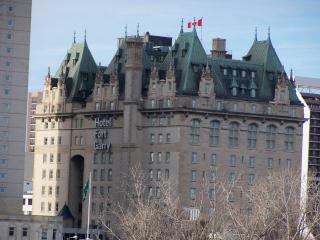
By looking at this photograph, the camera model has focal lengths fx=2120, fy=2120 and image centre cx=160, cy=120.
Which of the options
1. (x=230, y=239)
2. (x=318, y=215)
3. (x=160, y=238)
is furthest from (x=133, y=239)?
(x=318, y=215)

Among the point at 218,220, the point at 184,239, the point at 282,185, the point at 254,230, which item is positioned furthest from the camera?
the point at 282,185

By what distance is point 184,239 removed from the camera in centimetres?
16925

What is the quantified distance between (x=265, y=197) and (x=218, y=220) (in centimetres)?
1183

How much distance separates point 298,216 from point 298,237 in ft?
32.3

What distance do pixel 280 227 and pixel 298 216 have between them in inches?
546

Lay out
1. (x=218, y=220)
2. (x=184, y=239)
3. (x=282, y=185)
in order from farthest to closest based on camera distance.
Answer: (x=282, y=185), (x=218, y=220), (x=184, y=239)

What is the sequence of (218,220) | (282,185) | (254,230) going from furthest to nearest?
(282,185) → (218,220) → (254,230)

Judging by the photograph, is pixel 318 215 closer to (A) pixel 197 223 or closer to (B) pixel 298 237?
(B) pixel 298 237

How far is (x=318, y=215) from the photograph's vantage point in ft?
552

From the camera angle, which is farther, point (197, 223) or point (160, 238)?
point (160, 238)

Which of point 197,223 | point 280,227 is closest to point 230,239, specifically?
point 197,223

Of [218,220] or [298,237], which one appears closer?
[298,237]

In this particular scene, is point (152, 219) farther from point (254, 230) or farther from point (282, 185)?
point (254, 230)

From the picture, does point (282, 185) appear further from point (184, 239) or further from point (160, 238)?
point (184, 239)
